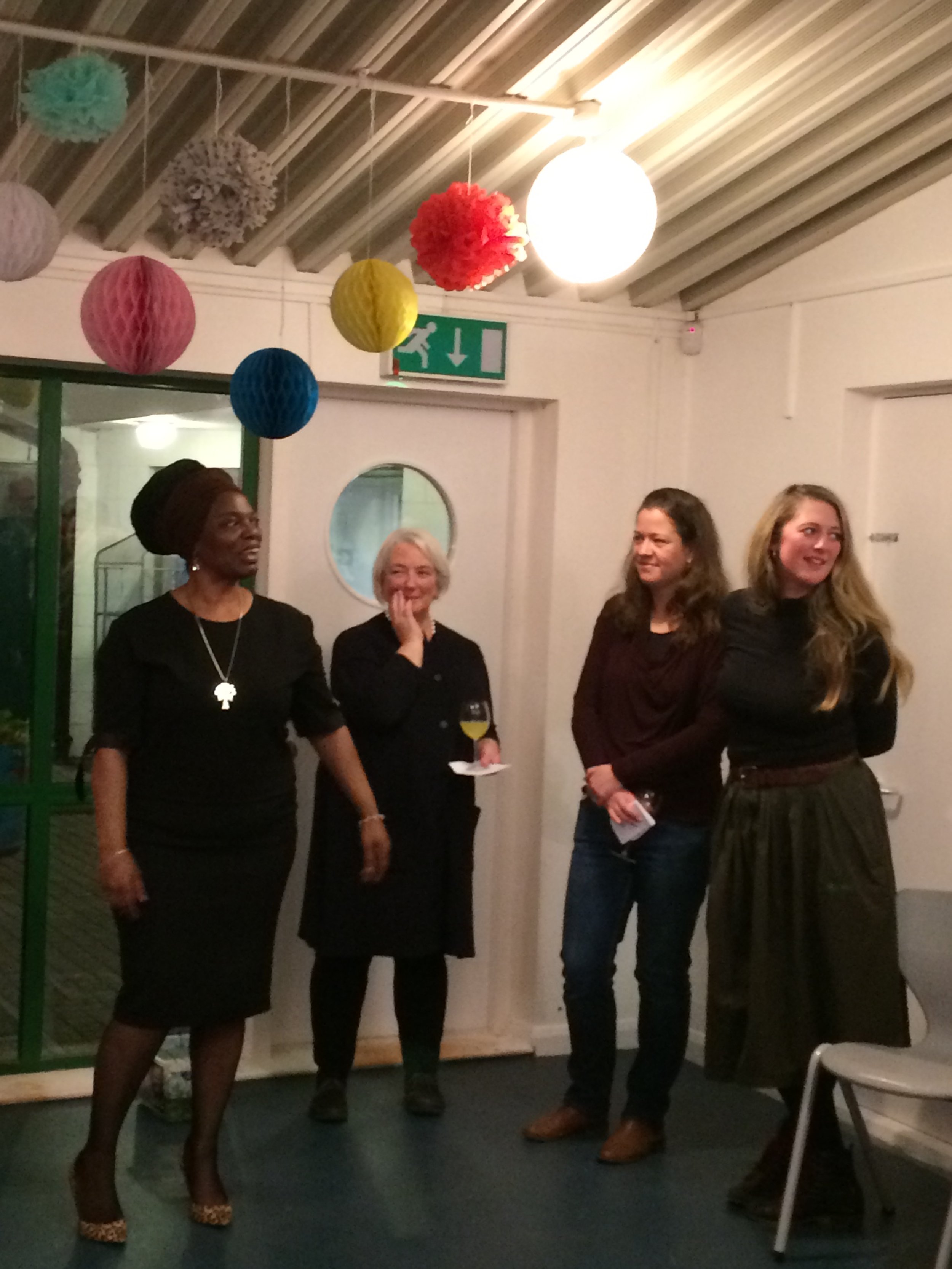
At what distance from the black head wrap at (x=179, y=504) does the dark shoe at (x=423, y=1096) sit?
5.20ft

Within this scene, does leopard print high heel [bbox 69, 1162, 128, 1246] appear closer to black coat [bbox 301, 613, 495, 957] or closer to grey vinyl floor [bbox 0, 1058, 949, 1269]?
grey vinyl floor [bbox 0, 1058, 949, 1269]

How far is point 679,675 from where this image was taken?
3.62 metres

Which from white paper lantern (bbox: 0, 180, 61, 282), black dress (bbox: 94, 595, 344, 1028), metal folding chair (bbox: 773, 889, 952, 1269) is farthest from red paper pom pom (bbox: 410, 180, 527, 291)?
metal folding chair (bbox: 773, 889, 952, 1269)

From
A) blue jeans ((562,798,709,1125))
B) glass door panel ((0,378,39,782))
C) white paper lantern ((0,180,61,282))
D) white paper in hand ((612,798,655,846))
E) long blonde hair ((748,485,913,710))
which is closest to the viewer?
white paper lantern ((0,180,61,282))

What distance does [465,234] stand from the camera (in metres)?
3.08

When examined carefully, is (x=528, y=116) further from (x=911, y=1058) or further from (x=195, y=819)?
(x=911, y=1058)

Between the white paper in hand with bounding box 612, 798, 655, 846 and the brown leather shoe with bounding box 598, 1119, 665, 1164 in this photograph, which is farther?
the brown leather shoe with bounding box 598, 1119, 665, 1164

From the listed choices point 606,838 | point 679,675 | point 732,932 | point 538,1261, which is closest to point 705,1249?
point 538,1261

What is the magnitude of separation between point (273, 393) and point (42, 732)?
54.8 inches

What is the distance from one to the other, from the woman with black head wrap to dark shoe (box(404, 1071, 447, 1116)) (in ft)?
2.72

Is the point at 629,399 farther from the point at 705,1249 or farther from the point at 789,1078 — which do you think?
the point at 705,1249

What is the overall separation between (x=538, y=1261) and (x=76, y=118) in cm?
238

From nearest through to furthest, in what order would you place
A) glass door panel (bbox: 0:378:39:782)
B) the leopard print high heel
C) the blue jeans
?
the leopard print high heel
the blue jeans
glass door panel (bbox: 0:378:39:782)

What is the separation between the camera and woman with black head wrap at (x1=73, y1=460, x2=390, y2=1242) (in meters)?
3.06
